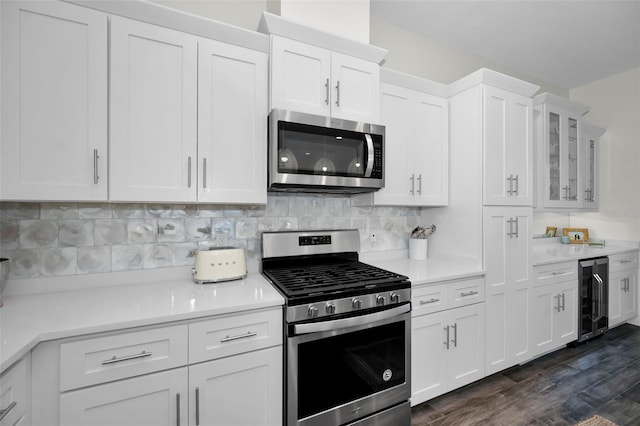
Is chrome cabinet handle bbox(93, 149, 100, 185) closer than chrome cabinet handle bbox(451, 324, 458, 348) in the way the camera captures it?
Yes

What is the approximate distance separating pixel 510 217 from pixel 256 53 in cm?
226

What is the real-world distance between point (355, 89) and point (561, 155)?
268 centimetres

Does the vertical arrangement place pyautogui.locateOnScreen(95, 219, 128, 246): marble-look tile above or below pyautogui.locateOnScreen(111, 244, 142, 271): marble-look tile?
above

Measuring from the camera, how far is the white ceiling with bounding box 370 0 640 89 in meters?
2.36

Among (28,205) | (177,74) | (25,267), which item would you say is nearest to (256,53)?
(177,74)

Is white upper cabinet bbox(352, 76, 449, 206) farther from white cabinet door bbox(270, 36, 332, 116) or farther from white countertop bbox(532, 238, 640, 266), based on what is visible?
white countertop bbox(532, 238, 640, 266)

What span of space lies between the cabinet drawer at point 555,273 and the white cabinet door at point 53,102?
127 inches

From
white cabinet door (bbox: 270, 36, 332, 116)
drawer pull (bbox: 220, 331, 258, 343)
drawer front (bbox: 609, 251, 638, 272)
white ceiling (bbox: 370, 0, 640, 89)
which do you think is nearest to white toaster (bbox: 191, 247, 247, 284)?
drawer pull (bbox: 220, 331, 258, 343)

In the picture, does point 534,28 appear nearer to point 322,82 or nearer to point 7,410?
point 322,82

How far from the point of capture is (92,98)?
1.36 metres

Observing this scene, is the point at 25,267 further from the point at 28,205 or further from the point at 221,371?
the point at 221,371

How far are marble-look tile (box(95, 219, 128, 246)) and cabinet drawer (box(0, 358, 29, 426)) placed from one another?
2.49 feet

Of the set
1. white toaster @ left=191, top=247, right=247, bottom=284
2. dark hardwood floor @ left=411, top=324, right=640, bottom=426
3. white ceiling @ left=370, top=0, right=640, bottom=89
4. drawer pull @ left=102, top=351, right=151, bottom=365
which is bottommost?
dark hardwood floor @ left=411, top=324, right=640, bottom=426

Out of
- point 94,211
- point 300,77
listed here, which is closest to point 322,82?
point 300,77
